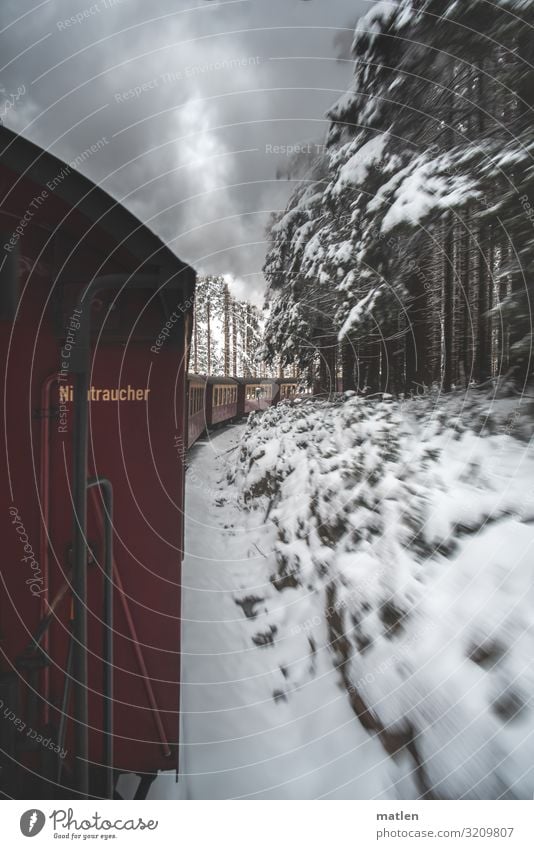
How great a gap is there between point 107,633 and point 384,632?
1.14 m

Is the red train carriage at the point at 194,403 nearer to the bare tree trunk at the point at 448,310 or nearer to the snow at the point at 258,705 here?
the snow at the point at 258,705

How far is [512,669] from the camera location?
1.11m

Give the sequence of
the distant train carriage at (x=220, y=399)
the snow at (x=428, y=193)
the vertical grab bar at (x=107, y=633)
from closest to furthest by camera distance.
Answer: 1. the vertical grab bar at (x=107, y=633)
2. the snow at (x=428, y=193)
3. the distant train carriage at (x=220, y=399)

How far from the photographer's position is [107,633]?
1018mm

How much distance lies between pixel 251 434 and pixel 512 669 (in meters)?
3.61

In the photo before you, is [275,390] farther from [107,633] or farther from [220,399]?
[107,633]

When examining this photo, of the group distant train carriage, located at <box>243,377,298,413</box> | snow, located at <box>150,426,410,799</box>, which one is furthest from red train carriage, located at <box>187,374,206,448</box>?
snow, located at <box>150,426,410,799</box>

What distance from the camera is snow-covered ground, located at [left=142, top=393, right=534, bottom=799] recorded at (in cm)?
115

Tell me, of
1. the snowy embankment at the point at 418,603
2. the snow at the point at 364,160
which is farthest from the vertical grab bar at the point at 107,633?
the snow at the point at 364,160

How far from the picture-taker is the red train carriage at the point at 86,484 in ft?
2.89

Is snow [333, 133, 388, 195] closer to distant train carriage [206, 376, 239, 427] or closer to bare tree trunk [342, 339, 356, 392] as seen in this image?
bare tree trunk [342, 339, 356, 392]

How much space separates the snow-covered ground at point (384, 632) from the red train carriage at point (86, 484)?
0.38 meters

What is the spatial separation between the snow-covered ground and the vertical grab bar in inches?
9.7

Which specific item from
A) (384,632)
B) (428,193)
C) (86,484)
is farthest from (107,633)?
(428,193)
